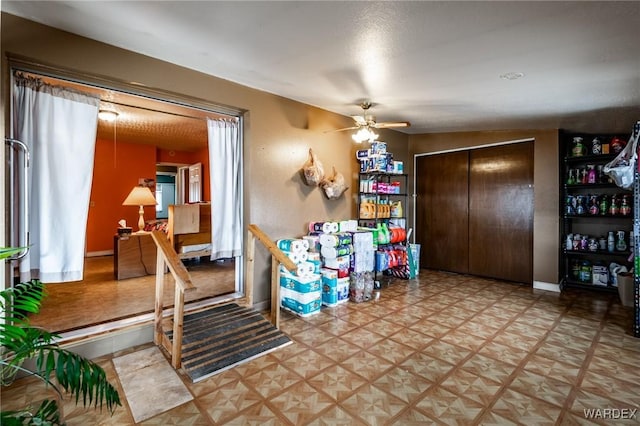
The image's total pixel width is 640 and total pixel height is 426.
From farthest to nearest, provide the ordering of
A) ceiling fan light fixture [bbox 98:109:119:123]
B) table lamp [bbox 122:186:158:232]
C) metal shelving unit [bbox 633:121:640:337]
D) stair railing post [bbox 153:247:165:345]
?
table lamp [bbox 122:186:158:232] < ceiling fan light fixture [bbox 98:109:119:123] < metal shelving unit [bbox 633:121:640:337] < stair railing post [bbox 153:247:165:345]

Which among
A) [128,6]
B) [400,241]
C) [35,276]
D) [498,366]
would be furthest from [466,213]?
[35,276]

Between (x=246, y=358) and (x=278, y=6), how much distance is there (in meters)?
2.61

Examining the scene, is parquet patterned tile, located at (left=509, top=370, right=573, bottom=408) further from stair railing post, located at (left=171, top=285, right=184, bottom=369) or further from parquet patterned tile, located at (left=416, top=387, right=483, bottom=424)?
stair railing post, located at (left=171, top=285, right=184, bottom=369)

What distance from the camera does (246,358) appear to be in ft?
8.46

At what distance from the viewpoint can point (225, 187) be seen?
3582 mm

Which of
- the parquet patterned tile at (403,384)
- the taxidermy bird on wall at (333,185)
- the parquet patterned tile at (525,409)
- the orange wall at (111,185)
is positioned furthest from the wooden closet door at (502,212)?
the orange wall at (111,185)

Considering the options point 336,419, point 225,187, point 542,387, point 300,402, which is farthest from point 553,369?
point 225,187

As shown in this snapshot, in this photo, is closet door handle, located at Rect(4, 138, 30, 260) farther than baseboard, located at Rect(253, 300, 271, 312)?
No

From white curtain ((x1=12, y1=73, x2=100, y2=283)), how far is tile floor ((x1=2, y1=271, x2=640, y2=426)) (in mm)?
900

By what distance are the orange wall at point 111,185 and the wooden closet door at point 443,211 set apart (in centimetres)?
656

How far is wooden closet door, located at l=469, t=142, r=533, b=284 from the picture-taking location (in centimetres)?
482

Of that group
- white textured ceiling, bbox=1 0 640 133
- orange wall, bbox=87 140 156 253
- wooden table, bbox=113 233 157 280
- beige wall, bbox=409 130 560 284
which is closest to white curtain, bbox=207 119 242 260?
white textured ceiling, bbox=1 0 640 133

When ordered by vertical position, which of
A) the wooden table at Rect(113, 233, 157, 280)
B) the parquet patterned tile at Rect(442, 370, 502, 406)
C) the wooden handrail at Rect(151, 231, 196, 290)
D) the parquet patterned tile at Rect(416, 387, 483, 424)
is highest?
the wooden handrail at Rect(151, 231, 196, 290)

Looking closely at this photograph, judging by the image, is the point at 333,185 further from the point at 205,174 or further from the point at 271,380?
the point at 205,174
